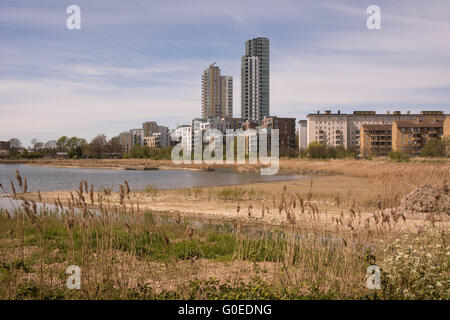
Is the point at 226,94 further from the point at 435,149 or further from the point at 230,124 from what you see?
the point at 435,149

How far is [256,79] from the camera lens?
546ft

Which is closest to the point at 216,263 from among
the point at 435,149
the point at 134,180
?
the point at 134,180

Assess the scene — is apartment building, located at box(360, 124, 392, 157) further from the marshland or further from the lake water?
the marshland

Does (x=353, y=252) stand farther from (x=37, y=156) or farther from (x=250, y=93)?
(x=250, y=93)

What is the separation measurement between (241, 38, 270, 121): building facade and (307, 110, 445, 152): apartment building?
149 ft

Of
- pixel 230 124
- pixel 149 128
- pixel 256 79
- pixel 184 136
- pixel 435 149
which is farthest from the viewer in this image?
pixel 149 128

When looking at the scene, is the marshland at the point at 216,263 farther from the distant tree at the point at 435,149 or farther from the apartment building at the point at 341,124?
the apartment building at the point at 341,124

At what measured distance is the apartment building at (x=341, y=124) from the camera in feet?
394

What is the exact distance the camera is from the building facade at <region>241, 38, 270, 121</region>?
165625 millimetres

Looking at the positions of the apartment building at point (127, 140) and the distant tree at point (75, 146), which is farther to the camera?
the apartment building at point (127, 140)

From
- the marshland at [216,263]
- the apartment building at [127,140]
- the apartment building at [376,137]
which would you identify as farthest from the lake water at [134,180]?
the apartment building at [127,140]

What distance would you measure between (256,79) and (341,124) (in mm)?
56633

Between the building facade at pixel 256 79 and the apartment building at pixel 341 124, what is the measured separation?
45.4m
